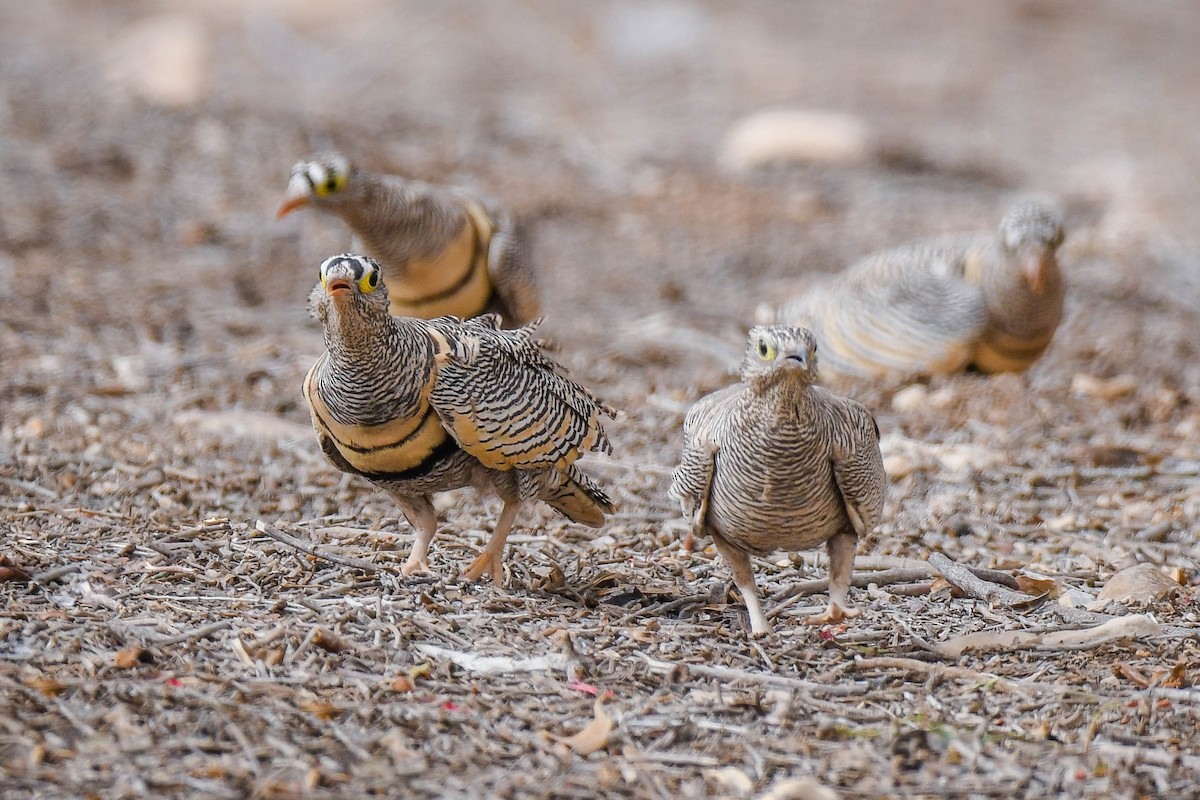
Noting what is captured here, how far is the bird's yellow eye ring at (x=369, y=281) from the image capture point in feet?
14.3

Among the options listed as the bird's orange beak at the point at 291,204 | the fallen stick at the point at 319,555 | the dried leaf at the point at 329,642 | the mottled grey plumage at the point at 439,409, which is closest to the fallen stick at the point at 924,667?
the mottled grey plumage at the point at 439,409

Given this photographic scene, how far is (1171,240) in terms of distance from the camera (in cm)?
1102

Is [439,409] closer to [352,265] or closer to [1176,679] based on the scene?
[352,265]

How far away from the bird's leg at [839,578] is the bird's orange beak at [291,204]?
3.28m

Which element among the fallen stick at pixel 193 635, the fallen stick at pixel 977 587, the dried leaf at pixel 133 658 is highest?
the fallen stick at pixel 977 587

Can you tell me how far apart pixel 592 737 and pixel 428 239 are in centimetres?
406

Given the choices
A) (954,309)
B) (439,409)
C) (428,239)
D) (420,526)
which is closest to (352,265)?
(439,409)

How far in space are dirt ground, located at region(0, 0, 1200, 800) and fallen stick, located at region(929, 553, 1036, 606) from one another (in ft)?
0.15

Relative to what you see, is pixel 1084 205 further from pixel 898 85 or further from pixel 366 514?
pixel 366 514

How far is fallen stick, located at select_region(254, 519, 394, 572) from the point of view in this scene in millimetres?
4801

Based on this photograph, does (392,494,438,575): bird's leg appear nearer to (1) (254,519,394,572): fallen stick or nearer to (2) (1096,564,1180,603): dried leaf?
(1) (254,519,394,572): fallen stick

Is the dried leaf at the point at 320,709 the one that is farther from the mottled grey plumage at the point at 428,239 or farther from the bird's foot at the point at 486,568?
the mottled grey plumage at the point at 428,239

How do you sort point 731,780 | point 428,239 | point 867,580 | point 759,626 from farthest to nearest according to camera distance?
point 428,239, point 867,580, point 759,626, point 731,780

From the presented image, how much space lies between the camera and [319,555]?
4.83 meters
